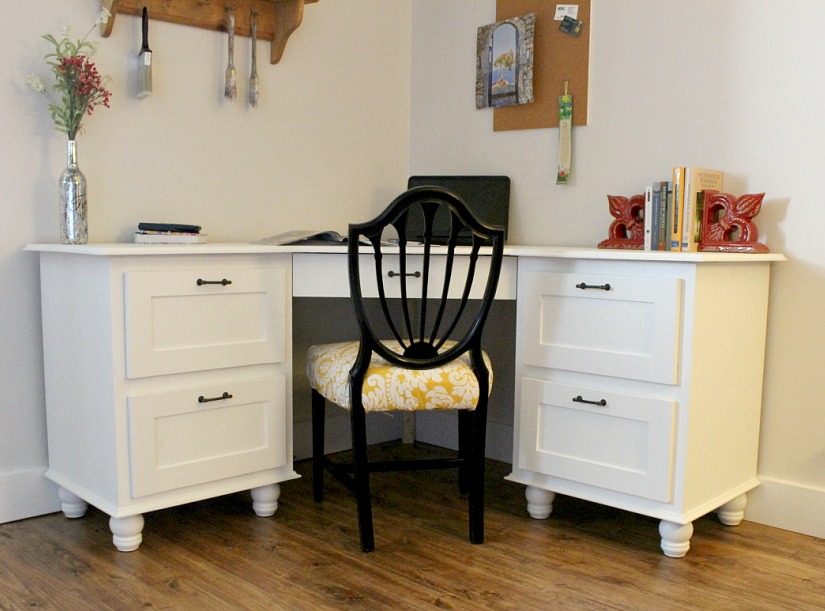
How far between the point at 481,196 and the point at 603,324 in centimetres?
89

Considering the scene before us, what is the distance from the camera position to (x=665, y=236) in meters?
2.37

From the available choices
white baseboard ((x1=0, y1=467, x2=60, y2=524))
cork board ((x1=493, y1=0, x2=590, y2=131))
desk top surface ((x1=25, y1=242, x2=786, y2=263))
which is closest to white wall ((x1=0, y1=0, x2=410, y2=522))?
white baseboard ((x1=0, y1=467, x2=60, y2=524))

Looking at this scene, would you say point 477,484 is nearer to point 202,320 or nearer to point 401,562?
point 401,562

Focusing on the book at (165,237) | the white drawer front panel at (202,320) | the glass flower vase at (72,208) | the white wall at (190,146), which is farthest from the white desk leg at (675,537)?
the glass flower vase at (72,208)

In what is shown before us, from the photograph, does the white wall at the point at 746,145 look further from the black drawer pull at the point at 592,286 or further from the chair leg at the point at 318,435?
the chair leg at the point at 318,435

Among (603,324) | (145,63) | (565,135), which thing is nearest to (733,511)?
(603,324)

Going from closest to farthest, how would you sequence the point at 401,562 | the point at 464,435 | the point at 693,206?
the point at 401,562 → the point at 693,206 → the point at 464,435

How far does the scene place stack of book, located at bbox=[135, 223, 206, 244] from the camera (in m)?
2.33

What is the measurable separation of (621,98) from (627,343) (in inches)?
34.1

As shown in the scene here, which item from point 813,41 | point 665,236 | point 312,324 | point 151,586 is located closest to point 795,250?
point 665,236

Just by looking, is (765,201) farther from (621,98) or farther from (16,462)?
(16,462)

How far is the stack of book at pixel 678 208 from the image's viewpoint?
2.29 metres

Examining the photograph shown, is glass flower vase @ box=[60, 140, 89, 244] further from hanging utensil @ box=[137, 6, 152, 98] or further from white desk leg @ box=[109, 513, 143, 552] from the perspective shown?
white desk leg @ box=[109, 513, 143, 552]

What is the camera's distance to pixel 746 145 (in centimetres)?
236
